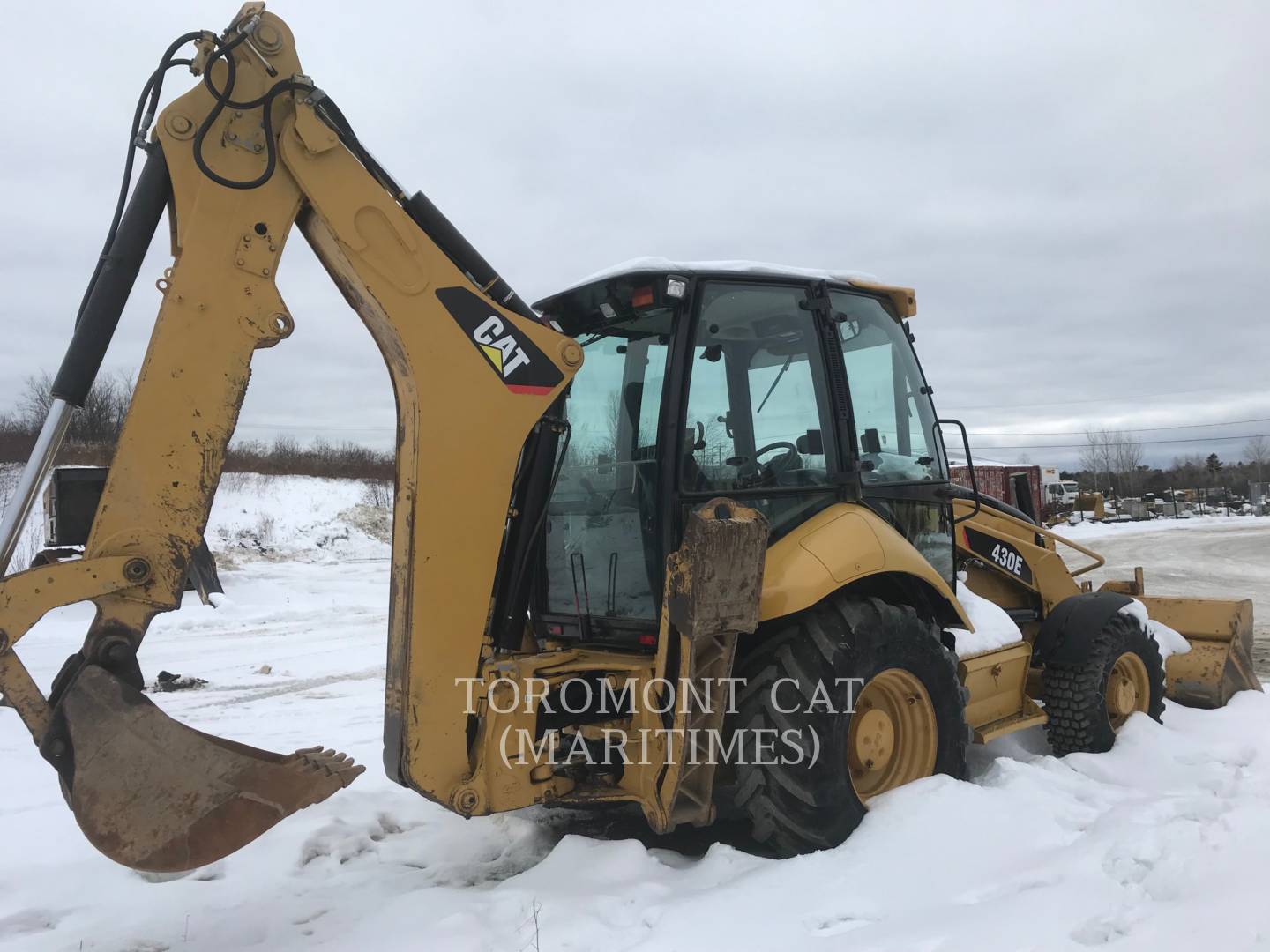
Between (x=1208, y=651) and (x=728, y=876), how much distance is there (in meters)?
4.46

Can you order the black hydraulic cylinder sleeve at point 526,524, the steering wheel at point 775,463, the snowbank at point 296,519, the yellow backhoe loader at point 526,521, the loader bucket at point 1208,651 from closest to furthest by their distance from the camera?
1. the yellow backhoe loader at point 526,521
2. the black hydraulic cylinder sleeve at point 526,524
3. the steering wheel at point 775,463
4. the loader bucket at point 1208,651
5. the snowbank at point 296,519

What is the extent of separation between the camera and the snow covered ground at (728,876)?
281 cm

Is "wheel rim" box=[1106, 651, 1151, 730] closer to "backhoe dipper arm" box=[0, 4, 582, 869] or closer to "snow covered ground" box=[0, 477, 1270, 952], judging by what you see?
"snow covered ground" box=[0, 477, 1270, 952]

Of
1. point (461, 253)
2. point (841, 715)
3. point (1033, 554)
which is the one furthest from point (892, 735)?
point (461, 253)

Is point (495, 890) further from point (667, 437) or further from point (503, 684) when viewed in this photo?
point (667, 437)

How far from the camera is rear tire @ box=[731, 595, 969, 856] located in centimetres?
342

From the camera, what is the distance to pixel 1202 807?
3.93 meters

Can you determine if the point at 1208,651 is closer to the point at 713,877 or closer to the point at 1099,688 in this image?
the point at 1099,688

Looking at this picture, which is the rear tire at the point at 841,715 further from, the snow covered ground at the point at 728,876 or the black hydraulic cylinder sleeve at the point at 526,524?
the black hydraulic cylinder sleeve at the point at 526,524

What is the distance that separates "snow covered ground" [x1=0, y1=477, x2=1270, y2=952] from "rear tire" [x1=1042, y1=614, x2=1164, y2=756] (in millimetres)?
173

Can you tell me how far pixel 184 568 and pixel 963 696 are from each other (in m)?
3.18

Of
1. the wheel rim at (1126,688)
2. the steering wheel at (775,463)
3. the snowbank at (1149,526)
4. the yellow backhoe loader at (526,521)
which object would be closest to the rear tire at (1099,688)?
the wheel rim at (1126,688)

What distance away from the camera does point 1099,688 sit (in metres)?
4.98

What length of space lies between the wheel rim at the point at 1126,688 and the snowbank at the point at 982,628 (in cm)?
61
